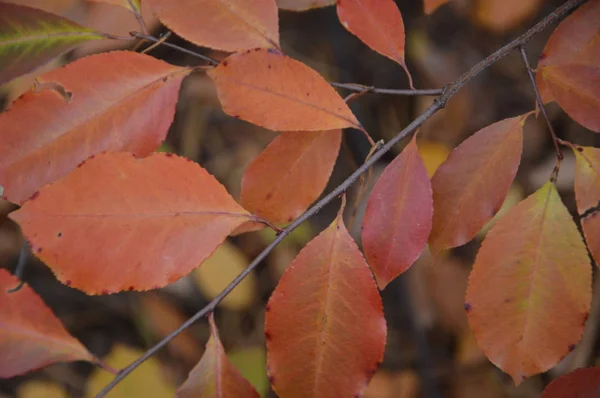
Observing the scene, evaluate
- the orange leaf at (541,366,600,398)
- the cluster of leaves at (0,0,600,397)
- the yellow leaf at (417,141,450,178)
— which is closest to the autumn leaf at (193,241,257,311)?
the yellow leaf at (417,141,450,178)

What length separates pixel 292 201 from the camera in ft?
1.78

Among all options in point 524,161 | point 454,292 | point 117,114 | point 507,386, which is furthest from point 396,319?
point 117,114

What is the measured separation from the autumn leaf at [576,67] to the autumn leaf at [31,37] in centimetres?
44

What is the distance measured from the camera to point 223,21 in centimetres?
50

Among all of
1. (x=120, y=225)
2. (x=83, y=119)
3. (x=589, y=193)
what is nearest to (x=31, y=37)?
(x=83, y=119)

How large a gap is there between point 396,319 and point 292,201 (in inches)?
25.1

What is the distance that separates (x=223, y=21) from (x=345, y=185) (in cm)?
19

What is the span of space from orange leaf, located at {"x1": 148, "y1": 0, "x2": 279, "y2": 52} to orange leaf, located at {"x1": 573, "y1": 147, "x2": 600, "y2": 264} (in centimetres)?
31

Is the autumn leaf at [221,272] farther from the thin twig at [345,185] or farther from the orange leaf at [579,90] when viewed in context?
the orange leaf at [579,90]

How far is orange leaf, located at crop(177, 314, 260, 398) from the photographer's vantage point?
511mm

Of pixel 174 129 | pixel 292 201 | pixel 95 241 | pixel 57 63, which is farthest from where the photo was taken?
pixel 174 129

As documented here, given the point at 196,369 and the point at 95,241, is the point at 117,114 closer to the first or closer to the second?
the point at 95,241

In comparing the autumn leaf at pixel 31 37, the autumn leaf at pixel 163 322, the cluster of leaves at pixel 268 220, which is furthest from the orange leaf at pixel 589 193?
the autumn leaf at pixel 163 322

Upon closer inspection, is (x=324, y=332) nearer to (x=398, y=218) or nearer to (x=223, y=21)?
(x=398, y=218)
